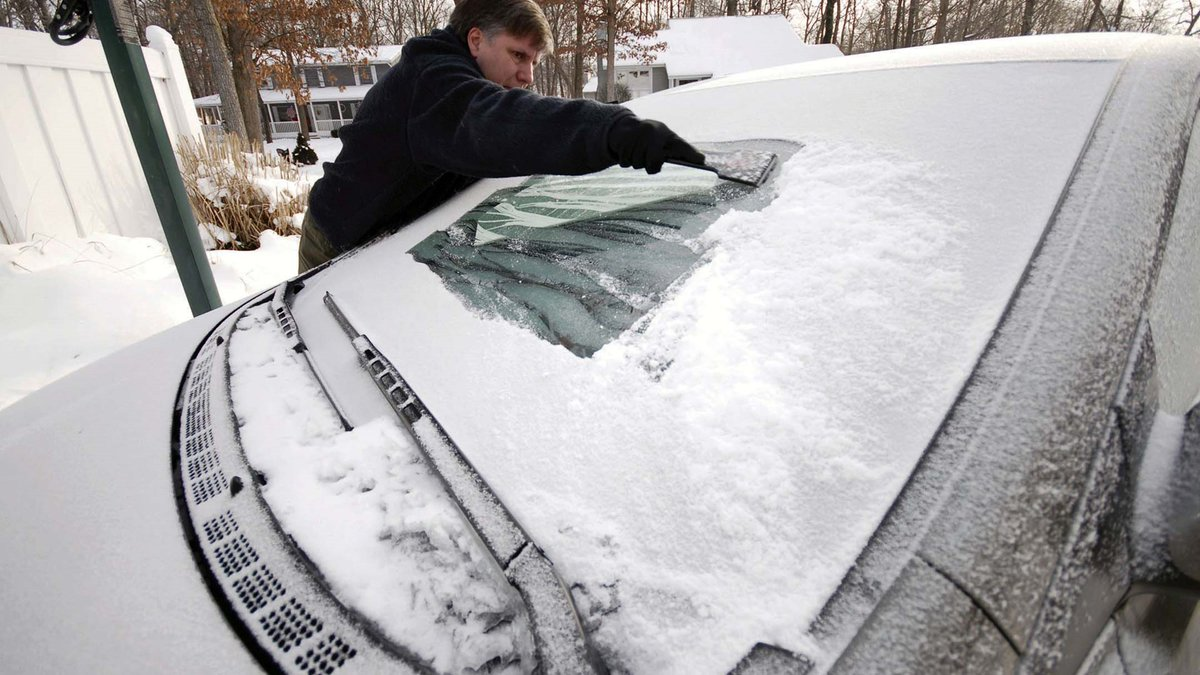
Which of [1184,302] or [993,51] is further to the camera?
[993,51]

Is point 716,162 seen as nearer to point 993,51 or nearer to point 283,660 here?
point 993,51

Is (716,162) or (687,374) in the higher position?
(716,162)

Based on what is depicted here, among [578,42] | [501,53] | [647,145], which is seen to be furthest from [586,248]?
[578,42]

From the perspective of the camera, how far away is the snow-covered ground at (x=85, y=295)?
3021 mm

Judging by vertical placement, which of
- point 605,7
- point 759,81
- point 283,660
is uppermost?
point 605,7

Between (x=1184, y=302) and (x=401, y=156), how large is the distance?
1970 millimetres

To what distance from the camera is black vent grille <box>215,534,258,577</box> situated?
2.29 ft

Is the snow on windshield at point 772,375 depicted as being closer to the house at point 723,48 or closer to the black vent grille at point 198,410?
the black vent grille at point 198,410

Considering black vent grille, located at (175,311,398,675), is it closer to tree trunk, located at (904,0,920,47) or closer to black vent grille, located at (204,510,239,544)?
black vent grille, located at (204,510,239,544)

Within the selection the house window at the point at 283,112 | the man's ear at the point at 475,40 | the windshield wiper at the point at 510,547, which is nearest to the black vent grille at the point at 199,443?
the windshield wiper at the point at 510,547

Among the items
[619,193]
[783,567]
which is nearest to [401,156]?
[619,193]

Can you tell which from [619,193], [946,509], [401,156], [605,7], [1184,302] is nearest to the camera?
[946,509]

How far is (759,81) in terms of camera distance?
1.64 m

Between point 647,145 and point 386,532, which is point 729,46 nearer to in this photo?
point 647,145
